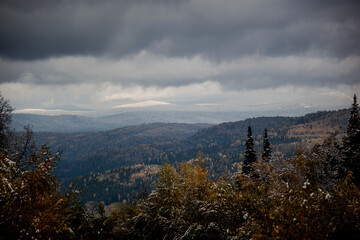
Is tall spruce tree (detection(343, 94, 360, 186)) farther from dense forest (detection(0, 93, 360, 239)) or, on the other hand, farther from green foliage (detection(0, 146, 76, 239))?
green foliage (detection(0, 146, 76, 239))

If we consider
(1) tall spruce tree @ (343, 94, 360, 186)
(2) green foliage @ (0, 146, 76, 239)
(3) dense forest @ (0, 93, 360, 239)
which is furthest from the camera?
(1) tall spruce tree @ (343, 94, 360, 186)

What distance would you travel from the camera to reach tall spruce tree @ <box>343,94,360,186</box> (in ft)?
98.3

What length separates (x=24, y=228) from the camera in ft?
30.8

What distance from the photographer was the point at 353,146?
104ft

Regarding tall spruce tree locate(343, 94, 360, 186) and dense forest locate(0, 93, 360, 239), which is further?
tall spruce tree locate(343, 94, 360, 186)

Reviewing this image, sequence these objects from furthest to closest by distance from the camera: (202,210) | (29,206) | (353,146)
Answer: (353,146), (202,210), (29,206)

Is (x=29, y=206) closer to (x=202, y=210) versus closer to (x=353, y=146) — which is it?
(x=202, y=210)

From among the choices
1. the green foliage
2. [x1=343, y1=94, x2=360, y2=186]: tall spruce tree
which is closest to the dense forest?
the green foliage

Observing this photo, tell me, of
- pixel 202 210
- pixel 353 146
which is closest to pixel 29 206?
pixel 202 210

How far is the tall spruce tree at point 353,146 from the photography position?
30.0 m

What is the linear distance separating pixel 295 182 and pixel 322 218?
14372mm

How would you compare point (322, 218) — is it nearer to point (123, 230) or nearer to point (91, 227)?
point (91, 227)

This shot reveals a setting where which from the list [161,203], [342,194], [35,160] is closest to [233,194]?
[342,194]

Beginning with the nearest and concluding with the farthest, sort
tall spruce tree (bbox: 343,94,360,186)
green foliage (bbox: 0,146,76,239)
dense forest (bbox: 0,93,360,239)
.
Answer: dense forest (bbox: 0,93,360,239)
green foliage (bbox: 0,146,76,239)
tall spruce tree (bbox: 343,94,360,186)
